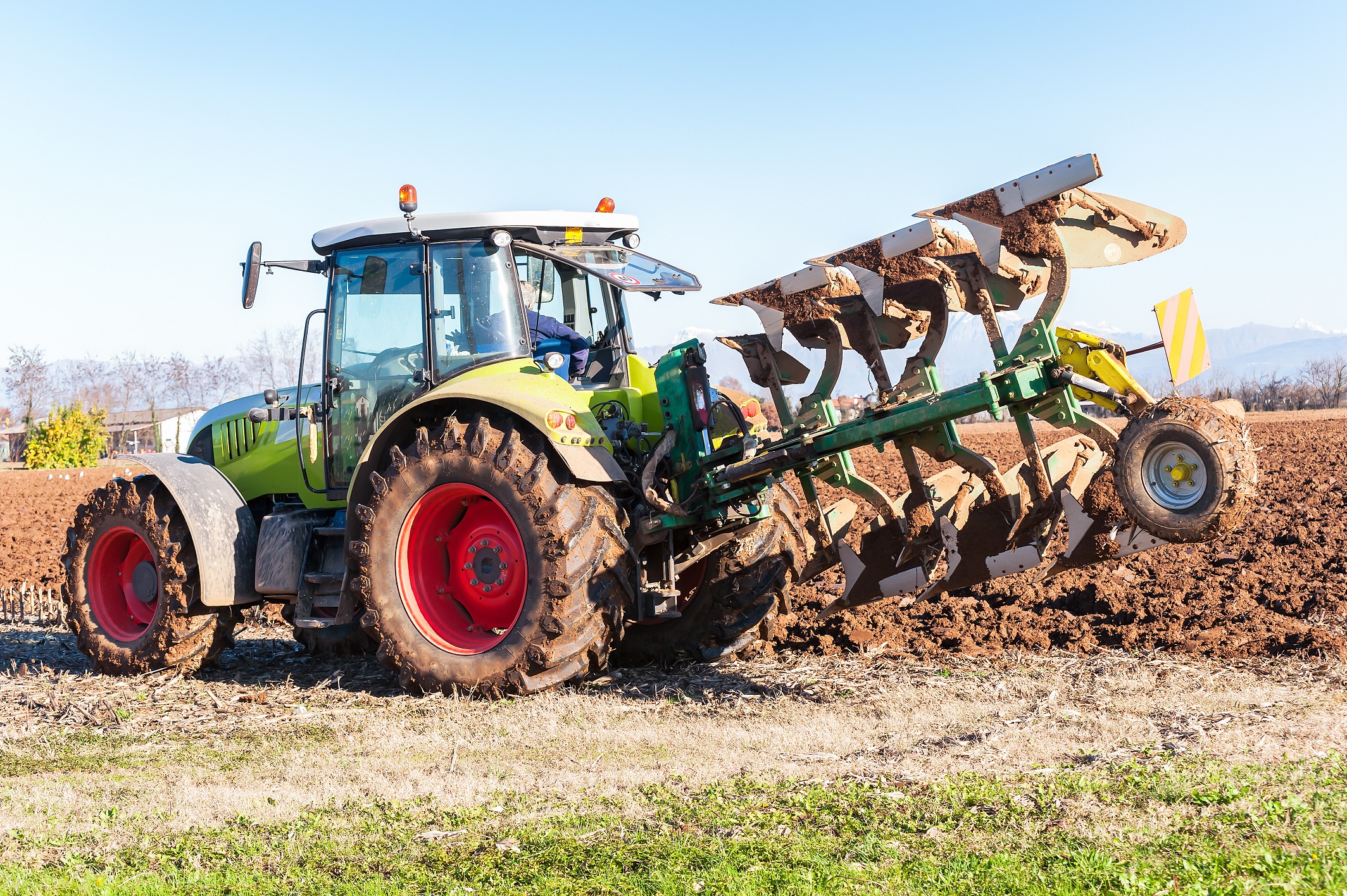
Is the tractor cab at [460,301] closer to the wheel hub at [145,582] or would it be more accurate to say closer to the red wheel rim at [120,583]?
the wheel hub at [145,582]

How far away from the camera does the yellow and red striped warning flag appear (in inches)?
212

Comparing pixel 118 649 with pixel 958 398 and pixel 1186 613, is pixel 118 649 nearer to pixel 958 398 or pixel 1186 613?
pixel 958 398

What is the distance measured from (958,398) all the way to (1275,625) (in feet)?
9.52

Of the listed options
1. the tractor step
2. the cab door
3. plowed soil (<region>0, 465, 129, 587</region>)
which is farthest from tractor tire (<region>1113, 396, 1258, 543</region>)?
plowed soil (<region>0, 465, 129, 587</region>)

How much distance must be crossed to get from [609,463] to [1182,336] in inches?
113

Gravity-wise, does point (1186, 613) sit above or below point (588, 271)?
below

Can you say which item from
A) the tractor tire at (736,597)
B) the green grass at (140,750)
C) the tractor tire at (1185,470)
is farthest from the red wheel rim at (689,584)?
the tractor tire at (1185,470)

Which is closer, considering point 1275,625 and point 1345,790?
point 1345,790

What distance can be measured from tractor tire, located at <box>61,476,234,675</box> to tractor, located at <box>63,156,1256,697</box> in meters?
0.02

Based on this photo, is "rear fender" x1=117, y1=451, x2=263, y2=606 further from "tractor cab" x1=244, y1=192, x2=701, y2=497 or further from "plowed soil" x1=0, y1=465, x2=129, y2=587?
"plowed soil" x1=0, y1=465, x2=129, y2=587

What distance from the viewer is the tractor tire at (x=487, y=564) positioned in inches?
235

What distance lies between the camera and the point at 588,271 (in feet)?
21.7

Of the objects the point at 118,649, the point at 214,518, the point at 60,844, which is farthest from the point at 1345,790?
the point at 118,649

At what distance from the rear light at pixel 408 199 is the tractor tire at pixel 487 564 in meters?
1.26
